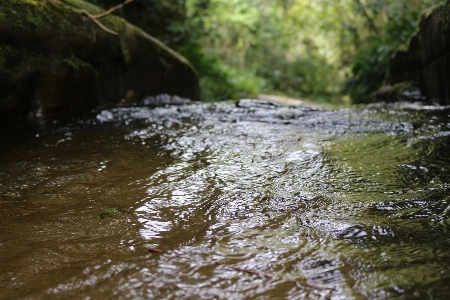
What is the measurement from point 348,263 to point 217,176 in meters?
1.25

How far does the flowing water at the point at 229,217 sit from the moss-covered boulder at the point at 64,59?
0.70 metres

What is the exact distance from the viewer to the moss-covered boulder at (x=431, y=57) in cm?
466

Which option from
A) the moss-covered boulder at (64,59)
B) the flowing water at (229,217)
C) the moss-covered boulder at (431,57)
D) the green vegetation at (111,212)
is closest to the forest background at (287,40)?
the moss-covered boulder at (431,57)

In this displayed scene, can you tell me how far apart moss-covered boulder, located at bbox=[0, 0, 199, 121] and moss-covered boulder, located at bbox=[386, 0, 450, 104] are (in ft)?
13.7

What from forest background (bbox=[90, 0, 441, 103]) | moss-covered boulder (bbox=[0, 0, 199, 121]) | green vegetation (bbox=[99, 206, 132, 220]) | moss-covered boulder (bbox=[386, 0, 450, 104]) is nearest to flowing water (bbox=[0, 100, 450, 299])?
green vegetation (bbox=[99, 206, 132, 220])

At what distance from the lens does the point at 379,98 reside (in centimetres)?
773

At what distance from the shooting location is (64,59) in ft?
14.7

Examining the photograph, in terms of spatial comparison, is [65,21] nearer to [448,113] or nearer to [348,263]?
[348,263]

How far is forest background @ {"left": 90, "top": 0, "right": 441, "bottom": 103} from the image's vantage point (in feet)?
33.0

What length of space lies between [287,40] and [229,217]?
20724mm

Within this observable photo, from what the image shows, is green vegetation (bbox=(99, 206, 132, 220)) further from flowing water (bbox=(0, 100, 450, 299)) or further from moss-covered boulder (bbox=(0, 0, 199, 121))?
moss-covered boulder (bbox=(0, 0, 199, 121))

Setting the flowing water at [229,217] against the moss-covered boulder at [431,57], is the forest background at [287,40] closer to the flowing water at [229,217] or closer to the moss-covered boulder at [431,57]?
the moss-covered boulder at [431,57]

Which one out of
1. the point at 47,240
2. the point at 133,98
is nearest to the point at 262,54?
the point at 133,98

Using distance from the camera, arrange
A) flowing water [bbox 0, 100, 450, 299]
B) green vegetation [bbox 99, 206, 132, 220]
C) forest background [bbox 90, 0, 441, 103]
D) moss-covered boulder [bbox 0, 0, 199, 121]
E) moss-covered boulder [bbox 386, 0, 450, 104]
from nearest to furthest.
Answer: flowing water [bbox 0, 100, 450, 299], green vegetation [bbox 99, 206, 132, 220], moss-covered boulder [bbox 0, 0, 199, 121], moss-covered boulder [bbox 386, 0, 450, 104], forest background [bbox 90, 0, 441, 103]
